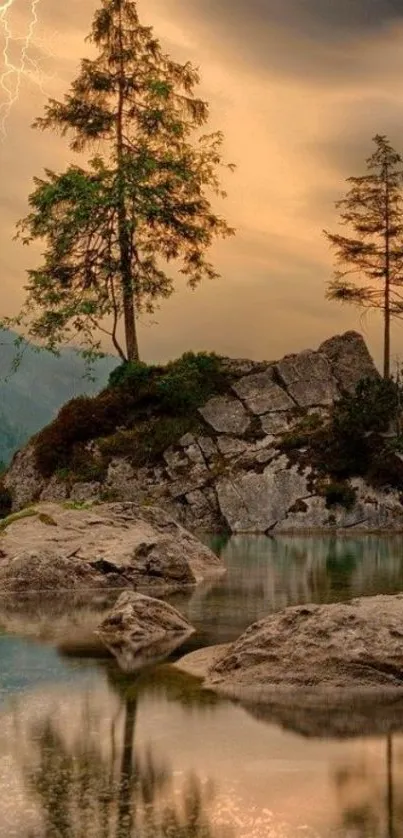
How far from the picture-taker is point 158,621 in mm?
11695

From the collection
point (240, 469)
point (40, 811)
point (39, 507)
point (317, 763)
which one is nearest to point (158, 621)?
point (317, 763)

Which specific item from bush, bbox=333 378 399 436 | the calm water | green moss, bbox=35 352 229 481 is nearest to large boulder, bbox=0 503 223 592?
the calm water

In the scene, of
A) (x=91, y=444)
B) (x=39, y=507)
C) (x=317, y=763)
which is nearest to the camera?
(x=317, y=763)

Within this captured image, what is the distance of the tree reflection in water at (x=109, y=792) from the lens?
519 centimetres

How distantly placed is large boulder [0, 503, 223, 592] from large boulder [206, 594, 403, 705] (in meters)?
6.92

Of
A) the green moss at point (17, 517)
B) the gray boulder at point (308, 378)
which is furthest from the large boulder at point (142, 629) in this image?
the gray boulder at point (308, 378)

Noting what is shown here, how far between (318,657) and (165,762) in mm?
2779

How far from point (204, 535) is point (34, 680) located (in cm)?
2365

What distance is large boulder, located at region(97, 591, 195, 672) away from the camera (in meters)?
10.6

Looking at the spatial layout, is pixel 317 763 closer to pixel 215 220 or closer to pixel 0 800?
pixel 0 800

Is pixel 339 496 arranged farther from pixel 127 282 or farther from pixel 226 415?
pixel 127 282

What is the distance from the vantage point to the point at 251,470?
1427 inches

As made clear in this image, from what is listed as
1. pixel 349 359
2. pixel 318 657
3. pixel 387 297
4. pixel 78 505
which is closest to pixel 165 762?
pixel 318 657

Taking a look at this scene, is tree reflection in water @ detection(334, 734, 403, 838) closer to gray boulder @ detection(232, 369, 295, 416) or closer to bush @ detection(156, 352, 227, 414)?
gray boulder @ detection(232, 369, 295, 416)
